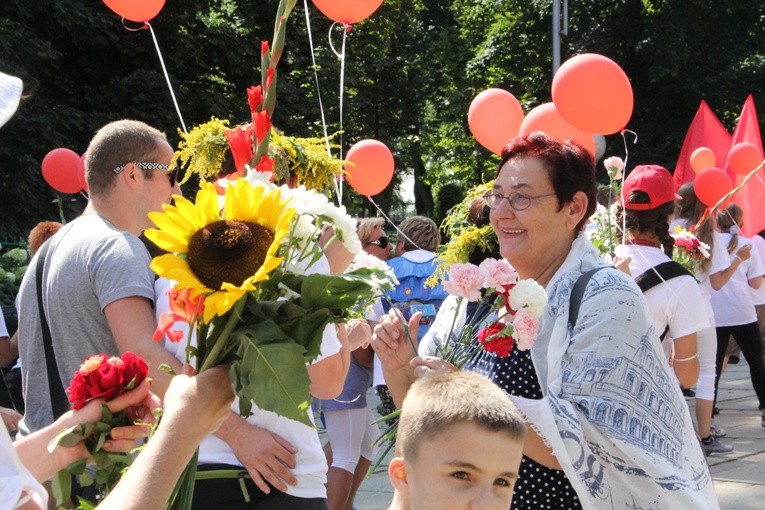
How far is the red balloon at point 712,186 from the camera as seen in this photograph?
7.82 m

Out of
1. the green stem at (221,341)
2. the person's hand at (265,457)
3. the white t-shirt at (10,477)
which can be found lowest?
the person's hand at (265,457)

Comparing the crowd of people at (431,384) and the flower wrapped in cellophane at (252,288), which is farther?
the crowd of people at (431,384)

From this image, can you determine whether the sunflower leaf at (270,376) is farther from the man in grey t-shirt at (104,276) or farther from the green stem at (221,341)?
the man in grey t-shirt at (104,276)

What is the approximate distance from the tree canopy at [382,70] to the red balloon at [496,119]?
434 inches

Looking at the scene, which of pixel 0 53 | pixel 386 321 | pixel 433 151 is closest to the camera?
pixel 386 321

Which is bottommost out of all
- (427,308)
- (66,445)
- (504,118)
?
(427,308)

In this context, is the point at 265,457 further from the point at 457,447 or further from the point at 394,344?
the point at 457,447

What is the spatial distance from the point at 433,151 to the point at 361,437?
1052 inches

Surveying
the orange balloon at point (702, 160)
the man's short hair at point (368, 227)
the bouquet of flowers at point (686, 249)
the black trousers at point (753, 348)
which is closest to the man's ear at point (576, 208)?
the bouquet of flowers at point (686, 249)

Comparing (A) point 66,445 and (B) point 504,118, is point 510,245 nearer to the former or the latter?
(A) point 66,445

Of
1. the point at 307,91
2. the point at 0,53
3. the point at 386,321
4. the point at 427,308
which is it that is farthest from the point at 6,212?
the point at 386,321

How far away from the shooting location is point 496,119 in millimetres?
5449

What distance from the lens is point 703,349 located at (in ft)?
23.4

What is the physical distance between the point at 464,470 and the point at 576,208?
114cm
